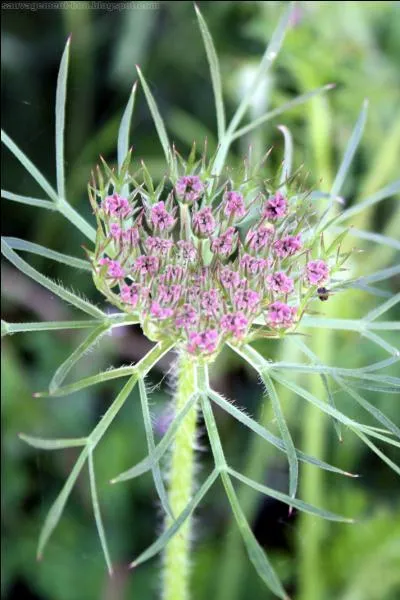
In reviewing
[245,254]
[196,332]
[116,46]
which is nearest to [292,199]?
[245,254]

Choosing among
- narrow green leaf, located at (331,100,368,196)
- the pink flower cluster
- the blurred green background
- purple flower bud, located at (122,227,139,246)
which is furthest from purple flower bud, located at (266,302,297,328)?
the blurred green background

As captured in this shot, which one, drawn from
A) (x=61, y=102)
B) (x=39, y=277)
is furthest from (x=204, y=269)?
(x=61, y=102)

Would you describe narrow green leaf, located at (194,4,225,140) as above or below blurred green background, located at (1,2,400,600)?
above

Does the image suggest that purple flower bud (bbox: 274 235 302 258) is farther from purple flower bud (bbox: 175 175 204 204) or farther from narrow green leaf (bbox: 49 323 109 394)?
narrow green leaf (bbox: 49 323 109 394)

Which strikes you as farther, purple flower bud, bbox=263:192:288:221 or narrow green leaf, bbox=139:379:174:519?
purple flower bud, bbox=263:192:288:221

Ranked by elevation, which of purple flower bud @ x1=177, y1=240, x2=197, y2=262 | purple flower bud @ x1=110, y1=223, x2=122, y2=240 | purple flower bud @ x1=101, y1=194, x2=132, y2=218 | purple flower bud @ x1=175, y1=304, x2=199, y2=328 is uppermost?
purple flower bud @ x1=101, y1=194, x2=132, y2=218

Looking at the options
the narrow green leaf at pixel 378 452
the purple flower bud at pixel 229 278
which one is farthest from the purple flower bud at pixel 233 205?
the narrow green leaf at pixel 378 452

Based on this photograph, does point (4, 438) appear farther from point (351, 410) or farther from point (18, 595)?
point (351, 410)

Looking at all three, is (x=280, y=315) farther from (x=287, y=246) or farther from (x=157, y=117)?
(x=157, y=117)
